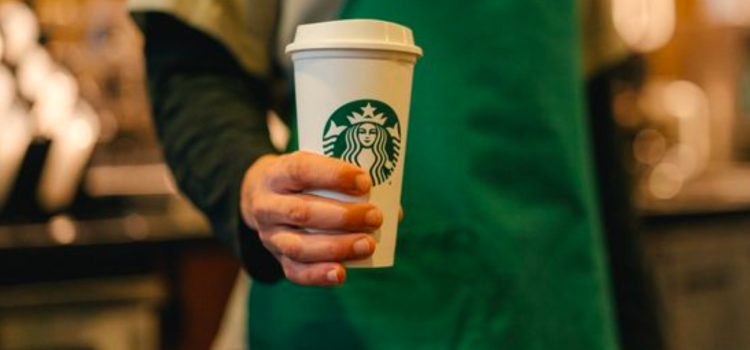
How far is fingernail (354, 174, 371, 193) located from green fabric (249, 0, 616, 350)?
9.2 inches

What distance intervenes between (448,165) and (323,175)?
264 millimetres

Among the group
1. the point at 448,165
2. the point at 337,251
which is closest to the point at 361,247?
the point at 337,251

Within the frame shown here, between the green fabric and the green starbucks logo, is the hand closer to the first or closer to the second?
the green starbucks logo

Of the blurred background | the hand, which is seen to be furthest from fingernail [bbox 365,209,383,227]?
the blurred background

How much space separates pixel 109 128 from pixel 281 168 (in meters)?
1.88

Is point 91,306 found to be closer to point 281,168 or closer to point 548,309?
point 548,309

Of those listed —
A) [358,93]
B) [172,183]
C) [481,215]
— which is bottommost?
[172,183]

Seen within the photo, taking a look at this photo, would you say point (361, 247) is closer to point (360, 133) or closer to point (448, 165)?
point (360, 133)

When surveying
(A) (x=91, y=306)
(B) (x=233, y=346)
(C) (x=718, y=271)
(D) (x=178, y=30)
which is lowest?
(C) (x=718, y=271)

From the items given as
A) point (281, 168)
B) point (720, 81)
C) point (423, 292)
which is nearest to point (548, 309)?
point (423, 292)

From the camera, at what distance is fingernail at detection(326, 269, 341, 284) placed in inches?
20.7

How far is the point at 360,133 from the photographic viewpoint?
0.54 m

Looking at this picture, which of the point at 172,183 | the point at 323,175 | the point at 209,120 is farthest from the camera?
the point at 172,183

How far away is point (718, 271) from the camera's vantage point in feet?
7.77
